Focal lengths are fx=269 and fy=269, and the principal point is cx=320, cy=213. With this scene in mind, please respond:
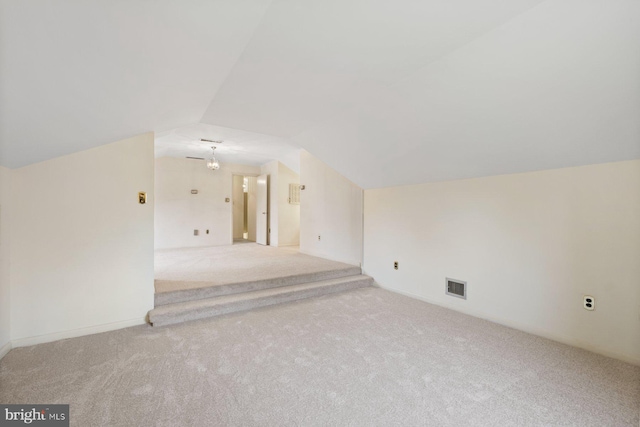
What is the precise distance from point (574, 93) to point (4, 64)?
10.8 feet

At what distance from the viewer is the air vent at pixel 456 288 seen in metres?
3.29

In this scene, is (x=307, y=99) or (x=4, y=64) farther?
(x=307, y=99)

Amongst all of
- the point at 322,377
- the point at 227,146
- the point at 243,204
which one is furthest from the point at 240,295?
the point at 243,204

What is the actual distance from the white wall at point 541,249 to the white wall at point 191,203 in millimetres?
5585

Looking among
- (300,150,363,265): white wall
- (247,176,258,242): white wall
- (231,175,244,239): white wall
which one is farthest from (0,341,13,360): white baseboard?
(231,175,244,239): white wall

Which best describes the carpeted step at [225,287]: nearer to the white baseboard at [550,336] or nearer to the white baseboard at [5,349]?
the white baseboard at [5,349]

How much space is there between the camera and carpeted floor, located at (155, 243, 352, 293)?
3.67 m

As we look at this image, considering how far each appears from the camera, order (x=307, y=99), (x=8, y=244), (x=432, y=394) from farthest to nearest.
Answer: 1. (x=307, y=99)
2. (x=8, y=244)
3. (x=432, y=394)

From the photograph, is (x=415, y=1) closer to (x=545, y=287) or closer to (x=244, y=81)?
(x=244, y=81)

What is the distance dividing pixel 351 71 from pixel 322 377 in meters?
2.40

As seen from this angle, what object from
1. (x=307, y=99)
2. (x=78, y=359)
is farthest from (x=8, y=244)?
(x=307, y=99)

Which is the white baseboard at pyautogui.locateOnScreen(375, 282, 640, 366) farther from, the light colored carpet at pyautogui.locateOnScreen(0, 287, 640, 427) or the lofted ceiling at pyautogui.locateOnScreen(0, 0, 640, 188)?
the lofted ceiling at pyautogui.locateOnScreen(0, 0, 640, 188)

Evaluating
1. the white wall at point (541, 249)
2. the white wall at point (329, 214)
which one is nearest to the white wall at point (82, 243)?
the white wall at point (329, 214)

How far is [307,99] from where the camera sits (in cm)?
279
